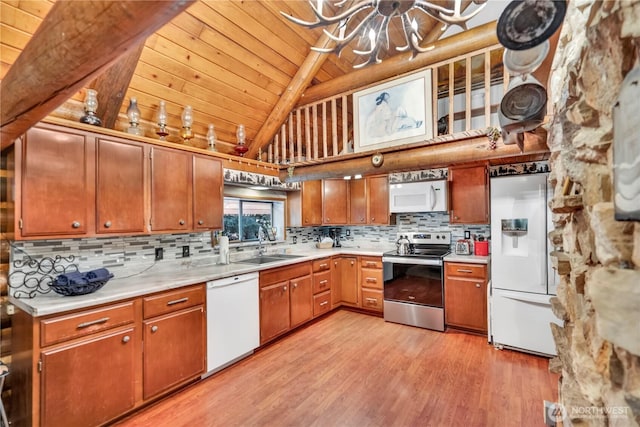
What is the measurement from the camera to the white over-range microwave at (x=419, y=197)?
3.72m

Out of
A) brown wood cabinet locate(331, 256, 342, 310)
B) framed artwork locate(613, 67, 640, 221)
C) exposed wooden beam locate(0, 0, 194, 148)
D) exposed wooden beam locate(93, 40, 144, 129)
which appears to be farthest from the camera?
brown wood cabinet locate(331, 256, 342, 310)

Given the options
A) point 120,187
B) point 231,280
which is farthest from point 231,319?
point 120,187

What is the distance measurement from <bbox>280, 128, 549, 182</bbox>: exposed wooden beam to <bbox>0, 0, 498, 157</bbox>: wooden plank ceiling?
102 cm

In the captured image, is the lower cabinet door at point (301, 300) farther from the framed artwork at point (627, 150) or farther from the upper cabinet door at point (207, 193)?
the framed artwork at point (627, 150)

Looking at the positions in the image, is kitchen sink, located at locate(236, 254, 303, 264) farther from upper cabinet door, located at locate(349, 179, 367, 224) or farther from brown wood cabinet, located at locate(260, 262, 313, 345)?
upper cabinet door, located at locate(349, 179, 367, 224)

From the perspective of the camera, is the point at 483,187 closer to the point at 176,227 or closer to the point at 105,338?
the point at 176,227

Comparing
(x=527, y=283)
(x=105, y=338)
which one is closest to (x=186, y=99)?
(x=105, y=338)

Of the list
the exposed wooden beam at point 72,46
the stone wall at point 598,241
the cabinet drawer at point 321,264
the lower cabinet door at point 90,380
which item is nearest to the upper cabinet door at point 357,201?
the cabinet drawer at point 321,264

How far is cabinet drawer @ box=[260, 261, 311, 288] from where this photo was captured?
314 cm

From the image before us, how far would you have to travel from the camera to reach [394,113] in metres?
3.10

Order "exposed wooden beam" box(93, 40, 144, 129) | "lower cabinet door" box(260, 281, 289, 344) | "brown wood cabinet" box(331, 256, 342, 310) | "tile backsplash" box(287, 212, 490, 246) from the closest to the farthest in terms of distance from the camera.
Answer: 1. "exposed wooden beam" box(93, 40, 144, 129)
2. "lower cabinet door" box(260, 281, 289, 344)
3. "tile backsplash" box(287, 212, 490, 246)
4. "brown wood cabinet" box(331, 256, 342, 310)

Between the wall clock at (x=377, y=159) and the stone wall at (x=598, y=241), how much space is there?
210 centimetres

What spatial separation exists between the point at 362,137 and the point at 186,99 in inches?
76.9

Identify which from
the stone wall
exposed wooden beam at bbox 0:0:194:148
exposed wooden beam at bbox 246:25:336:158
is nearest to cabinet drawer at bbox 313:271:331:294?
exposed wooden beam at bbox 246:25:336:158
